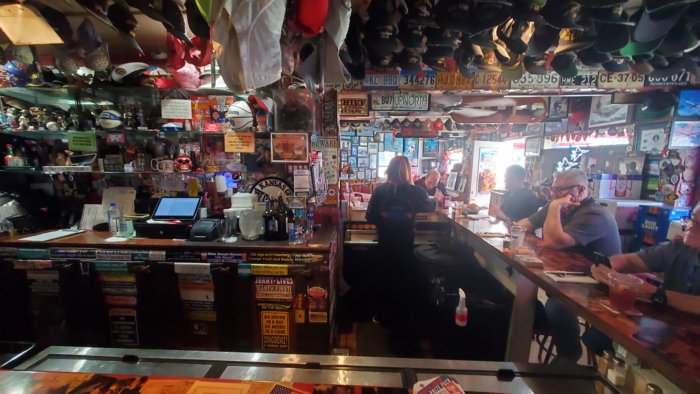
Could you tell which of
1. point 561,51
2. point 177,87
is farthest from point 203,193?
point 561,51

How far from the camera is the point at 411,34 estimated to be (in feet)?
6.12

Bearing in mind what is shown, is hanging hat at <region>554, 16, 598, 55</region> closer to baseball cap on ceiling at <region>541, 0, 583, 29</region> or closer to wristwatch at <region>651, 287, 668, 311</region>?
baseball cap on ceiling at <region>541, 0, 583, 29</region>

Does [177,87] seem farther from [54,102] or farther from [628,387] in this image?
[628,387]

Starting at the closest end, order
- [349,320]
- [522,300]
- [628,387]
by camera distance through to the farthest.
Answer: [628,387] < [522,300] < [349,320]

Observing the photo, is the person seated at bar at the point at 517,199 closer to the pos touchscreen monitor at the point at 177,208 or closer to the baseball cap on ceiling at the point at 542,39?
the baseball cap on ceiling at the point at 542,39

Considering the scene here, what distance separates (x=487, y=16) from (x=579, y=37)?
31.9 inches

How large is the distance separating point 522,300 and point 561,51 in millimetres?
1845

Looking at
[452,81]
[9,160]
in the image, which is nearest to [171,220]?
[9,160]

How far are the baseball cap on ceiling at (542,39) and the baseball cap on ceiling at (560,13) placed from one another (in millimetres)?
302

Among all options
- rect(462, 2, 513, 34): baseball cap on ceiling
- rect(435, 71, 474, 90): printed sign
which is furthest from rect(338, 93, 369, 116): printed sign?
rect(462, 2, 513, 34): baseball cap on ceiling

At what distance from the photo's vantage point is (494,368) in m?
1.13

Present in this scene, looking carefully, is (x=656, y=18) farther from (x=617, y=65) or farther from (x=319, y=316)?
(x=319, y=316)

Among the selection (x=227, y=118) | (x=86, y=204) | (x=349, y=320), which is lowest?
(x=349, y=320)

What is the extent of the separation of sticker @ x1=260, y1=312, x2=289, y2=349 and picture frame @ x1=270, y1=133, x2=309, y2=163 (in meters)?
1.38
